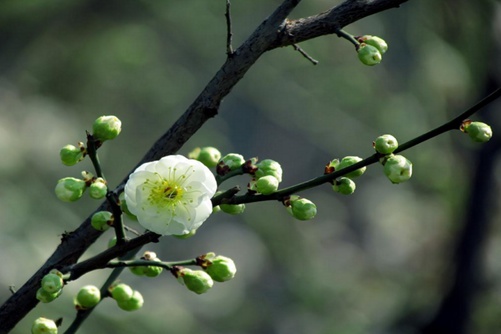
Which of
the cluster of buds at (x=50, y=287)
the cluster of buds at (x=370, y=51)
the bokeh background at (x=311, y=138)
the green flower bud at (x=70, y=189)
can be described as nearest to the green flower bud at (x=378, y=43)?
the cluster of buds at (x=370, y=51)

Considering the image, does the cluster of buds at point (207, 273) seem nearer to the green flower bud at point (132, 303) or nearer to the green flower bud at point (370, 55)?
the green flower bud at point (132, 303)

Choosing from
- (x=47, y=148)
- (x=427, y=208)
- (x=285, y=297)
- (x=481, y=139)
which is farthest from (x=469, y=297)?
(x=47, y=148)

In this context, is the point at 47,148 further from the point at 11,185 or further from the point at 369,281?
the point at 369,281

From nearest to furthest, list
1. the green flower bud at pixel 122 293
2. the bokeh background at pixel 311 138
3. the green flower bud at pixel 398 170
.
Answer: the green flower bud at pixel 398 170 < the green flower bud at pixel 122 293 < the bokeh background at pixel 311 138

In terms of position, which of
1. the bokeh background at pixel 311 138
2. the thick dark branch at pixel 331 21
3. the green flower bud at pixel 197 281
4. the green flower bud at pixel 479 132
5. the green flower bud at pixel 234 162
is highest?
the bokeh background at pixel 311 138

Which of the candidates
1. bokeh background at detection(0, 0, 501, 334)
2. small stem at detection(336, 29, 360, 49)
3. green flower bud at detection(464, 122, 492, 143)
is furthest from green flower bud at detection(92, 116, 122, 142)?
bokeh background at detection(0, 0, 501, 334)

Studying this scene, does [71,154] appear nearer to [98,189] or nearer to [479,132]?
[98,189]

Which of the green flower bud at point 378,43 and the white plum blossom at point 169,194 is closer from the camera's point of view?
the white plum blossom at point 169,194
